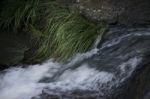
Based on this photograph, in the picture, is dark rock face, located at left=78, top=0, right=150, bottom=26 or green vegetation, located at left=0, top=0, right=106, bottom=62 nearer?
green vegetation, located at left=0, top=0, right=106, bottom=62

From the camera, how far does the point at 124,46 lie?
244 inches


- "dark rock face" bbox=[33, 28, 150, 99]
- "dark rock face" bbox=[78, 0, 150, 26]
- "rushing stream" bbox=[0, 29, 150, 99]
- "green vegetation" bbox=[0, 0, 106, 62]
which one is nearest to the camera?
"dark rock face" bbox=[33, 28, 150, 99]

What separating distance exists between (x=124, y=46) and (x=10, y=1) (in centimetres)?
262

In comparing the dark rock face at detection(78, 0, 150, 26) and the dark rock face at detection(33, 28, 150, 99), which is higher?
the dark rock face at detection(78, 0, 150, 26)

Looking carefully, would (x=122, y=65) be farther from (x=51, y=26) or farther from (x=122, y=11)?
(x=51, y=26)

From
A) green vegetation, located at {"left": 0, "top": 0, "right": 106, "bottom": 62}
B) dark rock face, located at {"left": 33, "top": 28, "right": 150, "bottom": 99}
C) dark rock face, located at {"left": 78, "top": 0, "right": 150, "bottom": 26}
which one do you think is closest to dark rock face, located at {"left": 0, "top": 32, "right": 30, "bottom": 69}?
green vegetation, located at {"left": 0, "top": 0, "right": 106, "bottom": 62}

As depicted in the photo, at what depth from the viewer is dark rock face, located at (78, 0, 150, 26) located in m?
6.84

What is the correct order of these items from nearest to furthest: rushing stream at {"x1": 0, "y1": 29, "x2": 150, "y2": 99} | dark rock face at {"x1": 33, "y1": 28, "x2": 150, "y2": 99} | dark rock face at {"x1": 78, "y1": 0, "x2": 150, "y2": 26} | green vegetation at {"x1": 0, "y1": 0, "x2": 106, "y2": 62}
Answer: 1. dark rock face at {"x1": 33, "y1": 28, "x2": 150, "y2": 99}
2. rushing stream at {"x1": 0, "y1": 29, "x2": 150, "y2": 99}
3. green vegetation at {"x1": 0, "y1": 0, "x2": 106, "y2": 62}
4. dark rock face at {"x1": 78, "y1": 0, "x2": 150, "y2": 26}

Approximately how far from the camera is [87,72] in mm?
5879

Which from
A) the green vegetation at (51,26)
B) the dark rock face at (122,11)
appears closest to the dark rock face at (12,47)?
the green vegetation at (51,26)

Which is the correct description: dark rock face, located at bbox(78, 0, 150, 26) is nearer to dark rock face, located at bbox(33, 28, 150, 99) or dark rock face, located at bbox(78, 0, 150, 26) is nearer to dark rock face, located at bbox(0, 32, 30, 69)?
dark rock face, located at bbox(33, 28, 150, 99)

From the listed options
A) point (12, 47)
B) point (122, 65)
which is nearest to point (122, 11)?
point (122, 65)

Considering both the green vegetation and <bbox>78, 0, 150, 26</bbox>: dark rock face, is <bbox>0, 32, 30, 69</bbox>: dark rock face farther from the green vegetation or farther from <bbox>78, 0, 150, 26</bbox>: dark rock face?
<bbox>78, 0, 150, 26</bbox>: dark rock face

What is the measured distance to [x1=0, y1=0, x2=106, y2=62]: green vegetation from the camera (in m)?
6.69
